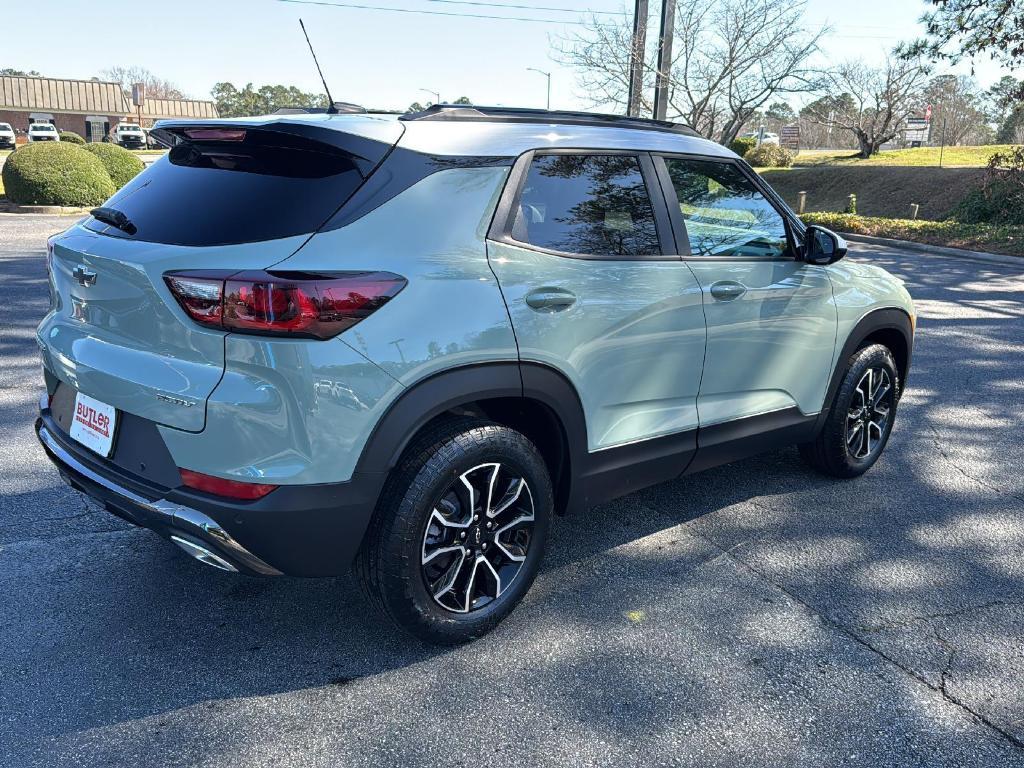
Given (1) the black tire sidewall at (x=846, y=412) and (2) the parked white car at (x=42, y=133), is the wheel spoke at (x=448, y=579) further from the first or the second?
(2) the parked white car at (x=42, y=133)

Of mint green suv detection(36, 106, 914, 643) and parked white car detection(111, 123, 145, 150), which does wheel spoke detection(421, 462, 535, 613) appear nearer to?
mint green suv detection(36, 106, 914, 643)

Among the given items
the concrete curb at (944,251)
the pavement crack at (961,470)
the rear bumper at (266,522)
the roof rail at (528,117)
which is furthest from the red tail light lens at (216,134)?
the concrete curb at (944,251)

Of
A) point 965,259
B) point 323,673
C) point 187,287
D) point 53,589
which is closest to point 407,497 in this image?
point 323,673

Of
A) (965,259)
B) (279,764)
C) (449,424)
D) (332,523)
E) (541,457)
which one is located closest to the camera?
(279,764)

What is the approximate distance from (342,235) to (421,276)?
0.87 feet

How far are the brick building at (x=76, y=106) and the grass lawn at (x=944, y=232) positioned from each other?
6626 centimetres

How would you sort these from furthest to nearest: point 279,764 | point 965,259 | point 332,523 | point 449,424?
1. point 965,259
2. point 449,424
3. point 332,523
4. point 279,764

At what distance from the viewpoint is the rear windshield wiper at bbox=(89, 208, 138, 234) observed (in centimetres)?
278

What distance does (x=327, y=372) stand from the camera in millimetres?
2395

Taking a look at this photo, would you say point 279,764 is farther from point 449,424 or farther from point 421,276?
point 421,276

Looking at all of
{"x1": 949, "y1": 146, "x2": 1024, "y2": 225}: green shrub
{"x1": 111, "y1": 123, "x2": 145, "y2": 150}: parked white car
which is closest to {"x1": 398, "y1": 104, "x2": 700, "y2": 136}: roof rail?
{"x1": 949, "y1": 146, "x2": 1024, "y2": 225}: green shrub

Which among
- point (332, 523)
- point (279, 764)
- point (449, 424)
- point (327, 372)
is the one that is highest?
point (327, 372)

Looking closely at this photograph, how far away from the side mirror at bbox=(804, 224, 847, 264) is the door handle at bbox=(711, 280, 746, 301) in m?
0.51

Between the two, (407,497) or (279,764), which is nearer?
(279,764)
